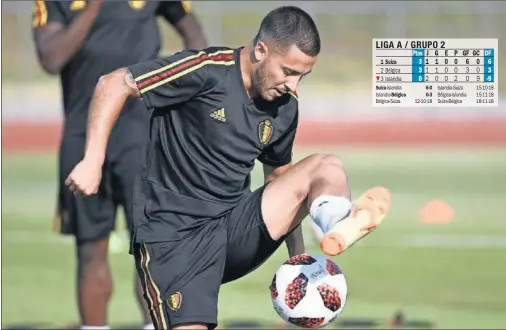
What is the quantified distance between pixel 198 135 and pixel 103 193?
1872mm

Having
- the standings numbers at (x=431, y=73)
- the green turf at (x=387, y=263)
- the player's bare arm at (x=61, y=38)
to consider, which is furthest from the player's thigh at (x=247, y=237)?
the green turf at (x=387, y=263)

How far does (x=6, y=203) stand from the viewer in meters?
12.5

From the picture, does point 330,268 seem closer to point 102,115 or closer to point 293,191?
point 293,191

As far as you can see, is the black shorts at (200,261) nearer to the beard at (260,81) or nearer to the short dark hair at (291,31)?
the beard at (260,81)

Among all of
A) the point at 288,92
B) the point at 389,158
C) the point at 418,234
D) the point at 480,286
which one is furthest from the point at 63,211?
the point at 389,158

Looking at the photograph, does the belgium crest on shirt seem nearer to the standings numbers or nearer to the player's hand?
the player's hand

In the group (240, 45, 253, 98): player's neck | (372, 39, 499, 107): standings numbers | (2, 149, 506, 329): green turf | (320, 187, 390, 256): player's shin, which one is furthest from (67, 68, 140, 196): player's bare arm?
(2, 149, 506, 329): green turf

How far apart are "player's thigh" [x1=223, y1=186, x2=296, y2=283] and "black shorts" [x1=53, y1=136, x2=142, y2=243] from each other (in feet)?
5.61

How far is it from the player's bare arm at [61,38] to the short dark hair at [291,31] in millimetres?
2002

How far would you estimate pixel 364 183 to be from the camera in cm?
1291

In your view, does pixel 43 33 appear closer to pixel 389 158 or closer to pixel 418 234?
pixel 418 234

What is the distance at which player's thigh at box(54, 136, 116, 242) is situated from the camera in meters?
6.20

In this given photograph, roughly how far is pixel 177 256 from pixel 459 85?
158 centimetres

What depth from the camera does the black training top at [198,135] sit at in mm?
4363
